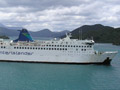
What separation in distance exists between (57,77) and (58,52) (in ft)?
27.7

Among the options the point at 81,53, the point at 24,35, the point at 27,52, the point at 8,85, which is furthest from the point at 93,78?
the point at 24,35

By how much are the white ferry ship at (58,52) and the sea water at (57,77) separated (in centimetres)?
115

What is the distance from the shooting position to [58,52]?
Result: 3128 centimetres

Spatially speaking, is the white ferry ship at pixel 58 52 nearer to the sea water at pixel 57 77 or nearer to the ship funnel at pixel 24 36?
the sea water at pixel 57 77

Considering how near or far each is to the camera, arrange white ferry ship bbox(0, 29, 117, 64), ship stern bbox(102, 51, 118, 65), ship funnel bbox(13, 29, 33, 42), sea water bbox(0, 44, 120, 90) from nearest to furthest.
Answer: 1. sea water bbox(0, 44, 120, 90)
2. white ferry ship bbox(0, 29, 117, 64)
3. ship stern bbox(102, 51, 118, 65)
4. ship funnel bbox(13, 29, 33, 42)

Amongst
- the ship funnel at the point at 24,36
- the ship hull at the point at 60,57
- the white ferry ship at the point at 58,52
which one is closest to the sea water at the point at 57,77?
the ship hull at the point at 60,57

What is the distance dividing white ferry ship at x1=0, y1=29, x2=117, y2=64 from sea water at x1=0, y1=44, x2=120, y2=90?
1.15m

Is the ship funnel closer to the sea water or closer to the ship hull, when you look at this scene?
the ship hull

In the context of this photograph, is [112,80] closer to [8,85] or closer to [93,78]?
[93,78]

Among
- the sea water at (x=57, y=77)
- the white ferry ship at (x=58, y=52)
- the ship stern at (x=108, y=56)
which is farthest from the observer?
the ship stern at (x=108, y=56)

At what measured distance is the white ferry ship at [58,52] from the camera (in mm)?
31172

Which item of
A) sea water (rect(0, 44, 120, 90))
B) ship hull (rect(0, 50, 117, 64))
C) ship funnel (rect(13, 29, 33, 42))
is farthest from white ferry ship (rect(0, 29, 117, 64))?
ship funnel (rect(13, 29, 33, 42))

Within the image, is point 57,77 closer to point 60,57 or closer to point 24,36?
point 60,57

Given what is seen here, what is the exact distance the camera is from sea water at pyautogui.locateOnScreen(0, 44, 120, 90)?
64.7 feet
